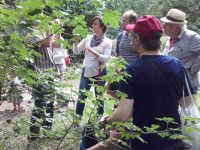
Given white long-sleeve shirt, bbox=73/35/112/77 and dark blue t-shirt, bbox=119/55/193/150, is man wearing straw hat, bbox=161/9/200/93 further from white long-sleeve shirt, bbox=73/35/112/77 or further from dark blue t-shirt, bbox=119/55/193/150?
dark blue t-shirt, bbox=119/55/193/150

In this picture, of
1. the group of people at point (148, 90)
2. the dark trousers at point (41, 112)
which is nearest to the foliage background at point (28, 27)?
the dark trousers at point (41, 112)

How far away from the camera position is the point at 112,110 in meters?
2.59

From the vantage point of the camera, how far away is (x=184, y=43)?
183 inches

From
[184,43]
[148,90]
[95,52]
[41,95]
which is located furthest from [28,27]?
[95,52]

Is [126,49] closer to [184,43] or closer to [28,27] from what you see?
[184,43]

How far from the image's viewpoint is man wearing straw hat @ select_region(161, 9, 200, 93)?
182 inches

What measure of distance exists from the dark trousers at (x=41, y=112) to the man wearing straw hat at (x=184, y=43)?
2245 millimetres

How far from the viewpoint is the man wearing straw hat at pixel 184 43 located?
462 centimetres

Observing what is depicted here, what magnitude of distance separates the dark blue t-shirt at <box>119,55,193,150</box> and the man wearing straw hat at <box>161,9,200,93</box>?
203 cm

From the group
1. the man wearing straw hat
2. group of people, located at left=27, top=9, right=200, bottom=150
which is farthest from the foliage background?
the man wearing straw hat

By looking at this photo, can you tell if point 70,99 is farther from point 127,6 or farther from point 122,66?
point 127,6

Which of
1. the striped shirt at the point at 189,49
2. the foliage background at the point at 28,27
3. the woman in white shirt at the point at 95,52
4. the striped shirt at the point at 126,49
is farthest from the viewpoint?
the woman in white shirt at the point at 95,52

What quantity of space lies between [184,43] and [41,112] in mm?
2387

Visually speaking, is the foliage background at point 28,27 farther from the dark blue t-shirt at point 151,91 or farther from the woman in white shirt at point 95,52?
the woman in white shirt at point 95,52
